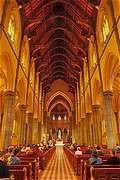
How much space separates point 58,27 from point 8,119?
44.4 feet

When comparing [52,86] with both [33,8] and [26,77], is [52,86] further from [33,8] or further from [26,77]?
[33,8]

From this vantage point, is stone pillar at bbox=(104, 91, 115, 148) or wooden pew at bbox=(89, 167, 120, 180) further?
stone pillar at bbox=(104, 91, 115, 148)

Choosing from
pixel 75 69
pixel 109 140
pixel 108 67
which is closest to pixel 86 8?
pixel 108 67

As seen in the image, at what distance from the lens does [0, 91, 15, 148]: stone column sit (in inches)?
514

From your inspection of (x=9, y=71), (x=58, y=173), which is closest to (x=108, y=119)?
(x=58, y=173)

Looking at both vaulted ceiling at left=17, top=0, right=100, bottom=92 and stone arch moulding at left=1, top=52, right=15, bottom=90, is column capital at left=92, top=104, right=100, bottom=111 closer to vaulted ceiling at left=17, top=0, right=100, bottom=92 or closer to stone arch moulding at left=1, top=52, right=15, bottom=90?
vaulted ceiling at left=17, top=0, right=100, bottom=92

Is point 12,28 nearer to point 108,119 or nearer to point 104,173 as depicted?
point 108,119

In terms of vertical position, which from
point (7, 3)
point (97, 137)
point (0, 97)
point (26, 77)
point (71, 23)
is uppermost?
point (71, 23)

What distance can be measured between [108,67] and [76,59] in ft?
41.8

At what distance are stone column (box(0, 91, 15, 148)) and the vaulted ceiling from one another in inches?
286

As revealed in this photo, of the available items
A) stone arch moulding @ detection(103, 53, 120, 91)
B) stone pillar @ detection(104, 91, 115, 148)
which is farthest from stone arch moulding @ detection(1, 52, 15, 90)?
stone pillar @ detection(104, 91, 115, 148)

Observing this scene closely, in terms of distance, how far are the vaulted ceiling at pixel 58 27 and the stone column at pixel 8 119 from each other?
23.8ft

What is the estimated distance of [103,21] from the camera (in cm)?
1509

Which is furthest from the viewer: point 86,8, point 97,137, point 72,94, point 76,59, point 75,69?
point 72,94
